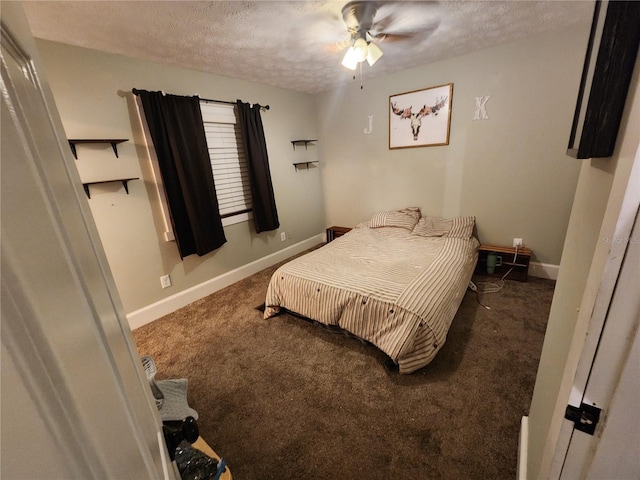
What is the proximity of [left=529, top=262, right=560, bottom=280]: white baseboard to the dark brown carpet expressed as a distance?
1.54 ft

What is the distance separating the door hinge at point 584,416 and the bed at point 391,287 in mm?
1148

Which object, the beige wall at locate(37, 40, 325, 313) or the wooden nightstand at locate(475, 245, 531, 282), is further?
the wooden nightstand at locate(475, 245, 531, 282)

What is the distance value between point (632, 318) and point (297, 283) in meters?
2.01

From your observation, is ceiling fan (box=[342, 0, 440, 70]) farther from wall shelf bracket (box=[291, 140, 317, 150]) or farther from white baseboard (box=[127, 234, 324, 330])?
white baseboard (box=[127, 234, 324, 330])

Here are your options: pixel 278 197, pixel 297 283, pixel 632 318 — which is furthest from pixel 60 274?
pixel 278 197

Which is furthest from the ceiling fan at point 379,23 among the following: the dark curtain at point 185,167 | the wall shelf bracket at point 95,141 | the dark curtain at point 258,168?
the wall shelf bracket at point 95,141

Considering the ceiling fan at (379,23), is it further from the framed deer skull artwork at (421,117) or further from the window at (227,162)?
Result: the window at (227,162)

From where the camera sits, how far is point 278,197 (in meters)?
3.78

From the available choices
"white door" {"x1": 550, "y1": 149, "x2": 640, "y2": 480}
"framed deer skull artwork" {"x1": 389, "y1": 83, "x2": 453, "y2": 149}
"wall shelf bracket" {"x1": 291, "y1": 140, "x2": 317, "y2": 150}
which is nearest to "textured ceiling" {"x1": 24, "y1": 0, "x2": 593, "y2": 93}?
"framed deer skull artwork" {"x1": 389, "y1": 83, "x2": 453, "y2": 149}

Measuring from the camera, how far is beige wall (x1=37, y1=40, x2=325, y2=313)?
2.03 meters

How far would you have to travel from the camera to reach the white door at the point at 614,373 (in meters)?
0.43

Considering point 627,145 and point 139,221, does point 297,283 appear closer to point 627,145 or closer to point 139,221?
point 139,221

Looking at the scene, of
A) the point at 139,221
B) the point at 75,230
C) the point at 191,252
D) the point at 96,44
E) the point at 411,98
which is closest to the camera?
the point at 75,230

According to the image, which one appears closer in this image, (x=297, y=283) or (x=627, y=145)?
(x=627, y=145)
